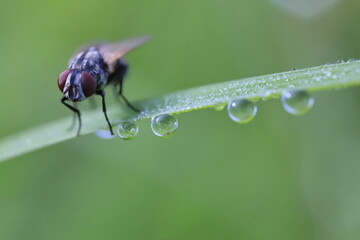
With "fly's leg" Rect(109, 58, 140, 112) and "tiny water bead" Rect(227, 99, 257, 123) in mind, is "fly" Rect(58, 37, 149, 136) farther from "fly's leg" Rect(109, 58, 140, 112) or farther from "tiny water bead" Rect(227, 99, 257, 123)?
"tiny water bead" Rect(227, 99, 257, 123)

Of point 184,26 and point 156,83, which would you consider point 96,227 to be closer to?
point 156,83

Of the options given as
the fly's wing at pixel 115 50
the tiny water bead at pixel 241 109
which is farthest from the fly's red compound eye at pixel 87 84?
the tiny water bead at pixel 241 109

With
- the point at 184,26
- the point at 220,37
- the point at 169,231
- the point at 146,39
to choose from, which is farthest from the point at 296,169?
the point at 184,26

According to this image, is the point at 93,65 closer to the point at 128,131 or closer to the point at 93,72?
the point at 93,72

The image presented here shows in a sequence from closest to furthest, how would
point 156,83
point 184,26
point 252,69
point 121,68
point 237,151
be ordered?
point 121,68 → point 237,151 → point 252,69 → point 156,83 → point 184,26

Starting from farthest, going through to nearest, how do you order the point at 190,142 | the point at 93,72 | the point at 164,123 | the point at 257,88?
the point at 190,142 → the point at 93,72 → the point at 164,123 → the point at 257,88

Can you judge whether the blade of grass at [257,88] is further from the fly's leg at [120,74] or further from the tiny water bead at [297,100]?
the fly's leg at [120,74]

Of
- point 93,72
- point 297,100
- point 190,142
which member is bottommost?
point 297,100

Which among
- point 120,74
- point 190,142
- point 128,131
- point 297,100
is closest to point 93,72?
point 120,74
